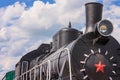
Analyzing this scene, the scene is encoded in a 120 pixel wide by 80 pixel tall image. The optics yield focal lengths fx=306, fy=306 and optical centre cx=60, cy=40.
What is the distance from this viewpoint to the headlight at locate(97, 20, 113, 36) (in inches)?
360

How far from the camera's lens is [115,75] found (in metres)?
9.12

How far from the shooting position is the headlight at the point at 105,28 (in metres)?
9.14

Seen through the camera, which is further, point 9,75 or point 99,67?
point 9,75

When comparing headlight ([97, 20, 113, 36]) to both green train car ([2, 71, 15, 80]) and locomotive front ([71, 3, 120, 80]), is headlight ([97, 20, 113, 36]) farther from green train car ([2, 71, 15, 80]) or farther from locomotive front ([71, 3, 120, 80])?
green train car ([2, 71, 15, 80])

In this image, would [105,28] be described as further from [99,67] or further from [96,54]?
[99,67]

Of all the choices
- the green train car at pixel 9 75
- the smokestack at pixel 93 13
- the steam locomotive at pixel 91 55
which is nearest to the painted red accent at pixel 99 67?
the steam locomotive at pixel 91 55

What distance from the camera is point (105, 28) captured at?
9133 millimetres

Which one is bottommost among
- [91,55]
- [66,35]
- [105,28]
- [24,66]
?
[91,55]

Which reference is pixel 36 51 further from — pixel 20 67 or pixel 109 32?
pixel 109 32

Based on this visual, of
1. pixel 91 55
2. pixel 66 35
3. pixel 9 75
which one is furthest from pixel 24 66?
pixel 91 55

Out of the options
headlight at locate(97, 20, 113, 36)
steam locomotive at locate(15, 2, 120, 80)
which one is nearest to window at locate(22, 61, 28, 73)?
steam locomotive at locate(15, 2, 120, 80)

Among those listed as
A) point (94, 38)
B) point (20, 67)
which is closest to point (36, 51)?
point (20, 67)

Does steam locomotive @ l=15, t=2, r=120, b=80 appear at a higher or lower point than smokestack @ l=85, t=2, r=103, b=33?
lower

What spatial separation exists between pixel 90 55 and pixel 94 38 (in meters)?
0.66
